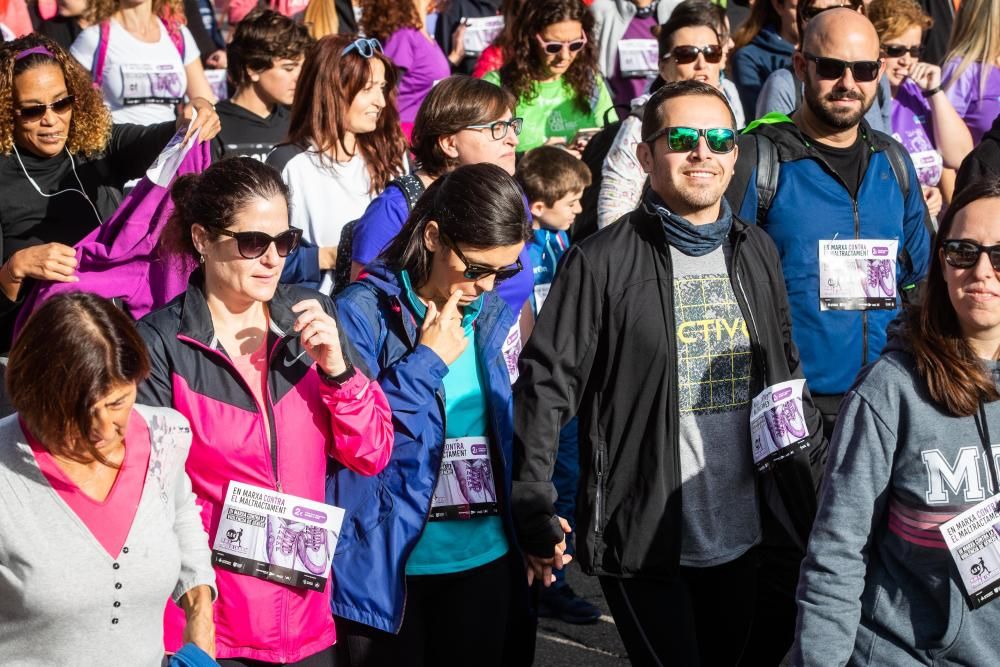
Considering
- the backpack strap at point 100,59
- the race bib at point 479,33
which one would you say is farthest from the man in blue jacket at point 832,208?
the race bib at point 479,33

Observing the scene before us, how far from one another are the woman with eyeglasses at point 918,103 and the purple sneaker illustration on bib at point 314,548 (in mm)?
3871

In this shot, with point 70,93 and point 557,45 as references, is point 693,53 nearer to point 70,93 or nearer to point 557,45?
point 557,45

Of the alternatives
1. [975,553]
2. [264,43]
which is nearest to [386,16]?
[264,43]

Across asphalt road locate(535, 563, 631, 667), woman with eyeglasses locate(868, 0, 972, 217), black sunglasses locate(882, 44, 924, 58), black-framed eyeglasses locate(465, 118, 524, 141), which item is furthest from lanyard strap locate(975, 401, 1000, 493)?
black sunglasses locate(882, 44, 924, 58)

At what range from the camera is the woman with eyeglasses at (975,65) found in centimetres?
688

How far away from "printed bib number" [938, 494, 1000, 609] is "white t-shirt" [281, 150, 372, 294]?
118 inches

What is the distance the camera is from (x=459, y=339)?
12.3ft

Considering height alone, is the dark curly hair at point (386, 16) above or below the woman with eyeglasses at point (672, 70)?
above

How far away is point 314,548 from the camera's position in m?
3.41

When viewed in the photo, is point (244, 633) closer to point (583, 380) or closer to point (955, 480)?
point (583, 380)

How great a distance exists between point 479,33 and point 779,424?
16.9ft

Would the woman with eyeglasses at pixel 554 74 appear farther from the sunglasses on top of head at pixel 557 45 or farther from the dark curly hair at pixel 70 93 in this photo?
the dark curly hair at pixel 70 93

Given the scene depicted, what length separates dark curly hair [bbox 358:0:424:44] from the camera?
745cm

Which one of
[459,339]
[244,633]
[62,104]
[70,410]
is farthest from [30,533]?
[62,104]
